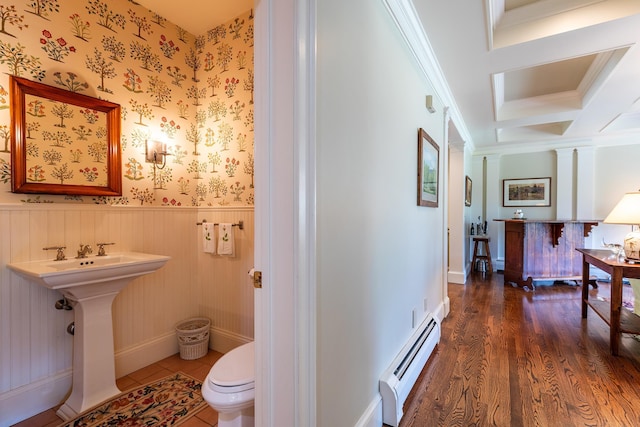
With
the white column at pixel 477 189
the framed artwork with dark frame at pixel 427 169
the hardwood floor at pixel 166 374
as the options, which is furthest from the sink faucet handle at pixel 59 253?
the white column at pixel 477 189

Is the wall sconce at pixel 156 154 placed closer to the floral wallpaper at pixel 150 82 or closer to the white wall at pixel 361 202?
the floral wallpaper at pixel 150 82

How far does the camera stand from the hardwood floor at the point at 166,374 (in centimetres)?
162

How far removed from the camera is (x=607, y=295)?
12.6 ft

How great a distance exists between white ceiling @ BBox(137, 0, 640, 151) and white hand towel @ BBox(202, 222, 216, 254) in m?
1.72

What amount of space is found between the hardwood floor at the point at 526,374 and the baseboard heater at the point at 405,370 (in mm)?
82

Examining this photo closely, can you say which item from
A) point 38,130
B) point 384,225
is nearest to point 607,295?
point 384,225

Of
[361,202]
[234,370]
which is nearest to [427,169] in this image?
[361,202]

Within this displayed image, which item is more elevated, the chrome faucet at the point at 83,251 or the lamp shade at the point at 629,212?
the lamp shade at the point at 629,212

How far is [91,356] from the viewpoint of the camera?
1.76 m

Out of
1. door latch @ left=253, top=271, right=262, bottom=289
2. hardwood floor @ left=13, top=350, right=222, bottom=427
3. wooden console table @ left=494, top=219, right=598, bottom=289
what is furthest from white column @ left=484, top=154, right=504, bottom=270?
door latch @ left=253, top=271, right=262, bottom=289

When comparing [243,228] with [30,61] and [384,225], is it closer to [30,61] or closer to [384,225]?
[384,225]

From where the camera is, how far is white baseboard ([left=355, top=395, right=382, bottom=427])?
1.34 metres

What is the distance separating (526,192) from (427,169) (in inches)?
166

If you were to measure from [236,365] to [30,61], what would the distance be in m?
2.10
